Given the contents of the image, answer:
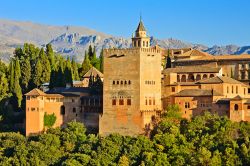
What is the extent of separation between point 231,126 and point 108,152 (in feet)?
30.5

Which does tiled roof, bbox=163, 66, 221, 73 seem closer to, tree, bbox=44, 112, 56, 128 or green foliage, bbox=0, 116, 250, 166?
green foliage, bbox=0, 116, 250, 166

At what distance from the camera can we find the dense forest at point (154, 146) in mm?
45344

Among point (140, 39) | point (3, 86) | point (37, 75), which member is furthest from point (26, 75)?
point (140, 39)

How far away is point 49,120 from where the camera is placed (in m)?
53.1

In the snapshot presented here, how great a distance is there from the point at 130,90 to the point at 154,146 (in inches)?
201

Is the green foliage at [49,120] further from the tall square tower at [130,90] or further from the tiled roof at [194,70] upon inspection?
the tiled roof at [194,70]

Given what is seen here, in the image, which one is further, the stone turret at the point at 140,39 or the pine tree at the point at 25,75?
the pine tree at the point at 25,75

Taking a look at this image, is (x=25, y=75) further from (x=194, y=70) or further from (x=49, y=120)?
(x=194, y=70)

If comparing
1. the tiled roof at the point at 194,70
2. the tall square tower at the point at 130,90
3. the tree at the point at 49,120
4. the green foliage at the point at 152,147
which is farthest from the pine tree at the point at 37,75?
the tall square tower at the point at 130,90

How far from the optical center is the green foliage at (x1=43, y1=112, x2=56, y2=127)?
2084 inches

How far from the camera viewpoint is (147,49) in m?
50.8

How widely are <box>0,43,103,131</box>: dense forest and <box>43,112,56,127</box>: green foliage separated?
20.2ft

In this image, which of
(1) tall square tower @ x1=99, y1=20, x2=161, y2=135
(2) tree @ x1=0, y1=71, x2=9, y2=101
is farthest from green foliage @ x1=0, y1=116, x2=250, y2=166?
(2) tree @ x1=0, y1=71, x2=9, y2=101

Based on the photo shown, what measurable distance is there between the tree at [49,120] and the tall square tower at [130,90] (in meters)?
4.59
